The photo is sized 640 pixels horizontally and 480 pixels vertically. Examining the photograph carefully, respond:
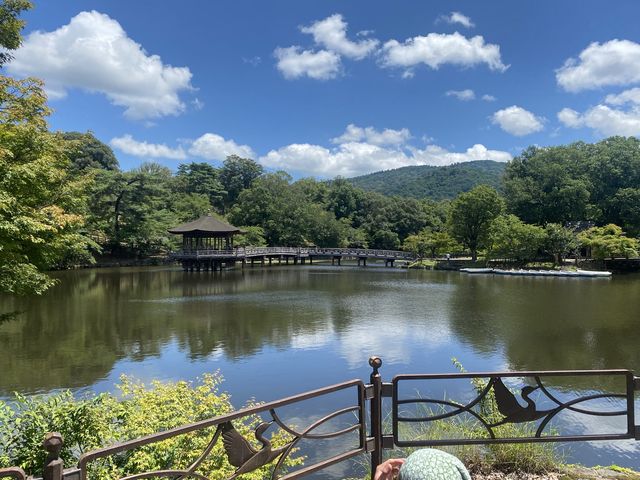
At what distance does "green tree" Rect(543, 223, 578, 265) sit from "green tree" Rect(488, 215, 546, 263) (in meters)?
0.50

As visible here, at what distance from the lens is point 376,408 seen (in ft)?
10.8

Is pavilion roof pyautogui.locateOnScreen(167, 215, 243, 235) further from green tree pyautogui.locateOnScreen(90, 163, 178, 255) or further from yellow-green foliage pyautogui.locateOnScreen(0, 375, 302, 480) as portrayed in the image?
yellow-green foliage pyautogui.locateOnScreen(0, 375, 302, 480)

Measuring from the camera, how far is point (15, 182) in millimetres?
6621

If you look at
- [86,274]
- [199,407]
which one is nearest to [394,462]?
[199,407]

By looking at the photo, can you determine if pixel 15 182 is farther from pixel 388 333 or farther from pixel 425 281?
pixel 425 281

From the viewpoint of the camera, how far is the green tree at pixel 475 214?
40.9 meters

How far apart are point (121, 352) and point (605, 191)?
46044mm

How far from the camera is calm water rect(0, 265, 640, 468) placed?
9633mm

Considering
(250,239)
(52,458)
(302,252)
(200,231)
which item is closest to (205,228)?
(200,231)

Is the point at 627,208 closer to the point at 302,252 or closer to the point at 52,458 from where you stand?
the point at 302,252

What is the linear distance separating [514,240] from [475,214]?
566 cm

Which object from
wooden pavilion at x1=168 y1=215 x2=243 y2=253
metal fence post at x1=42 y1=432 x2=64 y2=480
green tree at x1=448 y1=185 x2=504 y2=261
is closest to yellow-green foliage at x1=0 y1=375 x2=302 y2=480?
metal fence post at x1=42 y1=432 x2=64 y2=480

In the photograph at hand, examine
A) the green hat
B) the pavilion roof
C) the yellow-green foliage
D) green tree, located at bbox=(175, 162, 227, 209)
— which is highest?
green tree, located at bbox=(175, 162, 227, 209)

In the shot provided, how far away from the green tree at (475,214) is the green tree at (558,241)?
5.61 meters
